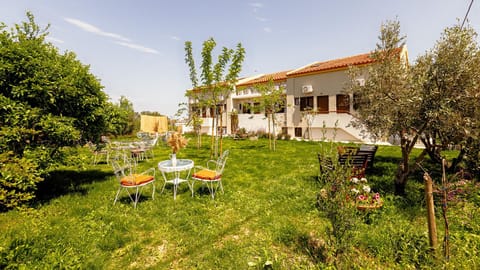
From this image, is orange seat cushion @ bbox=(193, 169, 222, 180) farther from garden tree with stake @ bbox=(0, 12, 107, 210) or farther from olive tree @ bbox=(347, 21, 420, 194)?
olive tree @ bbox=(347, 21, 420, 194)

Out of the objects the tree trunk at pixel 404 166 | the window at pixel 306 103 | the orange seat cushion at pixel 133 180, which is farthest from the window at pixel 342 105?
the orange seat cushion at pixel 133 180

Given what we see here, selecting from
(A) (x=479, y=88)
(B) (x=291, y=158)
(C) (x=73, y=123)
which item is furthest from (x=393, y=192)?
(C) (x=73, y=123)

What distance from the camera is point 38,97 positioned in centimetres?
509

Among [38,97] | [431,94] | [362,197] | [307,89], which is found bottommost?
[362,197]

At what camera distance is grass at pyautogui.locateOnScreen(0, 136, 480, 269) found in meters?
3.01

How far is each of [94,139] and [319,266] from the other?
22.4 ft

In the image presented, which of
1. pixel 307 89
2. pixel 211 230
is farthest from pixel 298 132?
pixel 211 230

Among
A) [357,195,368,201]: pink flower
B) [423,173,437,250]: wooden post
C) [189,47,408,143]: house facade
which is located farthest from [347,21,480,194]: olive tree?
[189,47,408,143]: house facade

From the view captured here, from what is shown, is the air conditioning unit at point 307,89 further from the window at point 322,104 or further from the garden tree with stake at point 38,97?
the garden tree with stake at point 38,97

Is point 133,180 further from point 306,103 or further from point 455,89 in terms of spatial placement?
point 306,103

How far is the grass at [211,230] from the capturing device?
3014 mm

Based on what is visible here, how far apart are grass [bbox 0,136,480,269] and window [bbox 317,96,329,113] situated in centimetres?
1158

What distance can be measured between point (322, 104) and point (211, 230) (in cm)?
1576

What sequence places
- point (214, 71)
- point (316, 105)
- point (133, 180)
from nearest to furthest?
point (133, 180)
point (214, 71)
point (316, 105)
